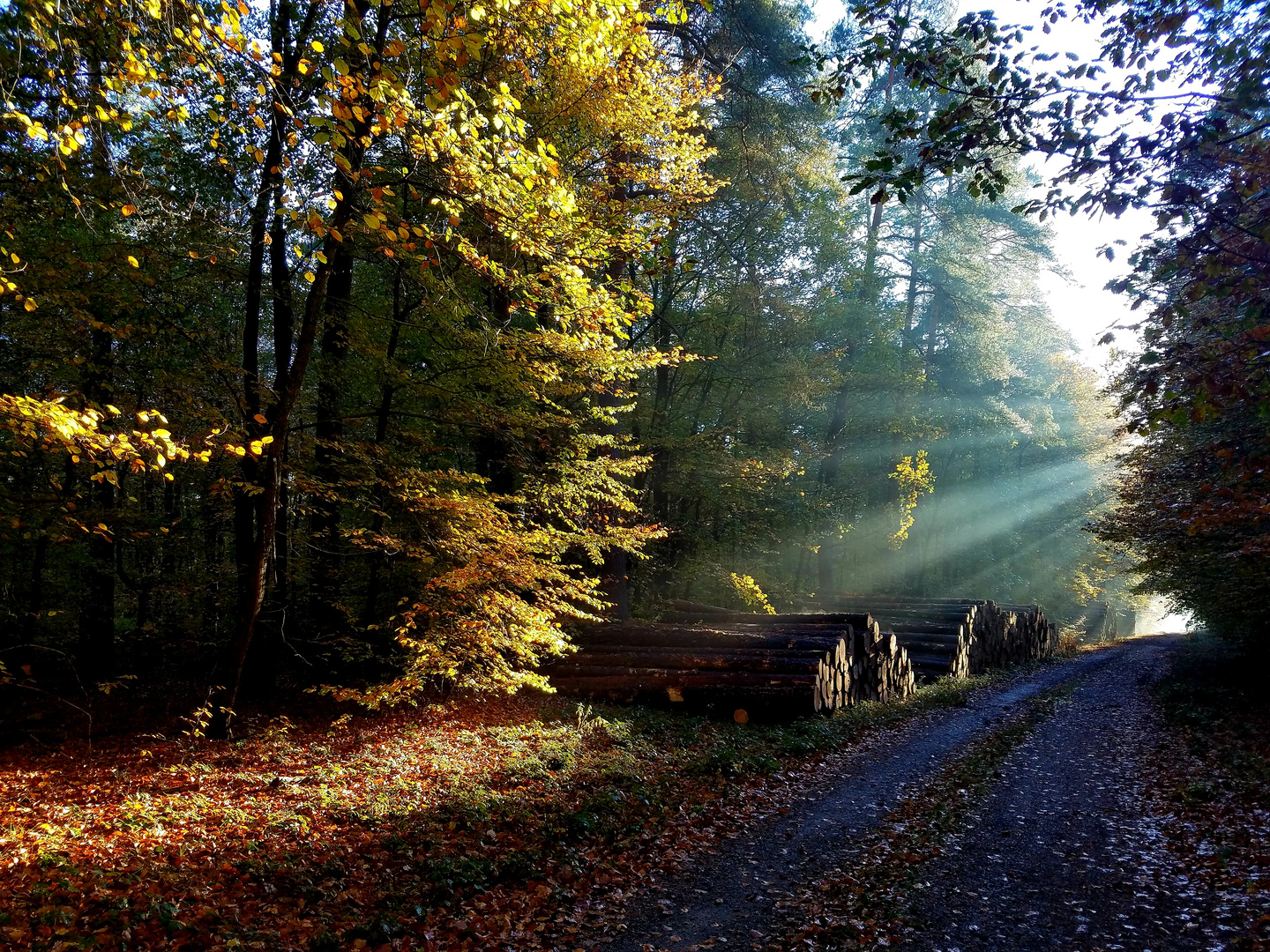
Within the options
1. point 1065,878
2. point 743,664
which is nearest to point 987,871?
point 1065,878

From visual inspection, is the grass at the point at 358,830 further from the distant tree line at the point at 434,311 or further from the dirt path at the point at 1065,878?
the dirt path at the point at 1065,878

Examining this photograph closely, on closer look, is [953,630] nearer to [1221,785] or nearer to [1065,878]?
[1221,785]

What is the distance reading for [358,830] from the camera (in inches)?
239

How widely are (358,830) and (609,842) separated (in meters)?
2.32

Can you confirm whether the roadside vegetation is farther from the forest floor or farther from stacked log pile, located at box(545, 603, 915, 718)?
stacked log pile, located at box(545, 603, 915, 718)

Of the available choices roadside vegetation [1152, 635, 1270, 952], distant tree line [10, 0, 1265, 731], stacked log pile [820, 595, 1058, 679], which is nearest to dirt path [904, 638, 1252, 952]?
roadside vegetation [1152, 635, 1270, 952]

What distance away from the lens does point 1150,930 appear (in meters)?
4.95

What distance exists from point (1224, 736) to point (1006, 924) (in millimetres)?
9836

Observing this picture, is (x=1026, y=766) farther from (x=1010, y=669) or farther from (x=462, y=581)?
(x=1010, y=669)

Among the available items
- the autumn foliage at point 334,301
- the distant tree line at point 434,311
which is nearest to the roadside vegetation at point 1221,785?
the distant tree line at point 434,311

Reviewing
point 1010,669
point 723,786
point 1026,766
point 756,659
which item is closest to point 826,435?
point 1010,669

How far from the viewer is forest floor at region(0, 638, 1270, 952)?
4.79 metres

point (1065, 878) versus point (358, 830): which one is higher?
point (358, 830)

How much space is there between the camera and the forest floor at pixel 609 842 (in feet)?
15.7
